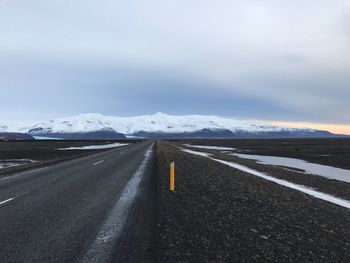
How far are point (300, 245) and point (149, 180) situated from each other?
468 inches

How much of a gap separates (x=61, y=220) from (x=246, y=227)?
5.13 meters

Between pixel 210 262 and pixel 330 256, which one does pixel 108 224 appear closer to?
pixel 210 262

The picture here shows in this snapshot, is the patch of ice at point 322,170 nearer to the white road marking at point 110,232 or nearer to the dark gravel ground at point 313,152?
the dark gravel ground at point 313,152

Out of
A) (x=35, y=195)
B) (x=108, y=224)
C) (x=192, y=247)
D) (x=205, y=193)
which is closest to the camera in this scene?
(x=192, y=247)

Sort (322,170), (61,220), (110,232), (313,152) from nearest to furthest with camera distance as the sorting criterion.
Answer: (110,232)
(61,220)
(322,170)
(313,152)

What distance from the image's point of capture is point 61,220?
1026cm

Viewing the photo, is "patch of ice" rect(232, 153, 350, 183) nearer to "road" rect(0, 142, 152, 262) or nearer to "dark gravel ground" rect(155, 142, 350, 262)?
"dark gravel ground" rect(155, 142, 350, 262)

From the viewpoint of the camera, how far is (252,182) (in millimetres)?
21641

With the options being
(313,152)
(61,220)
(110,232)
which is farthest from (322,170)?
(313,152)

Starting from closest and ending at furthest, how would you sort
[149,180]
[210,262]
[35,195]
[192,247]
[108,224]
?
[210,262] → [192,247] → [108,224] → [35,195] → [149,180]

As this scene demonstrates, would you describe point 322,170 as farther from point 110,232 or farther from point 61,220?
point 110,232

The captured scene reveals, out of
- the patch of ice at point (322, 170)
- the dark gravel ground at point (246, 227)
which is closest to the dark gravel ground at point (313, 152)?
the patch of ice at point (322, 170)

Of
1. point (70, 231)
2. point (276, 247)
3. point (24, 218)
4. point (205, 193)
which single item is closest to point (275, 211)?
point (205, 193)

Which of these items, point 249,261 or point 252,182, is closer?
point 249,261
